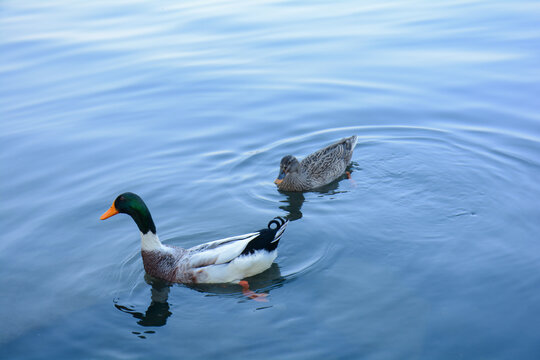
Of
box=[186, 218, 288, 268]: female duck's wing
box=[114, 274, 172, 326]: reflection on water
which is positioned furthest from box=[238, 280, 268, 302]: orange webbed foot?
box=[114, 274, 172, 326]: reflection on water

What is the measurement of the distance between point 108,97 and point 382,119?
227 inches

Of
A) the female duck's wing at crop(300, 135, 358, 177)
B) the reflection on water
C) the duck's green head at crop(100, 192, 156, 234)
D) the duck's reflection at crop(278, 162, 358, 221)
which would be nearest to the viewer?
the reflection on water

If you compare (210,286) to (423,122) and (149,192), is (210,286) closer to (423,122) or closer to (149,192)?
(149,192)

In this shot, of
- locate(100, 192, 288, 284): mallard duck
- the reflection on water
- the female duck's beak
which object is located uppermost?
the female duck's beak

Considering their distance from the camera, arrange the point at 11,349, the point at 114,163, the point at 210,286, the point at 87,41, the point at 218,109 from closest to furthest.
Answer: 1. the point at 11,349
2. the point at 210,286
3. the point at 114,163
4. the point at 218,109
5. the point at 87,41

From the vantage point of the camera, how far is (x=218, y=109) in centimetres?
1219

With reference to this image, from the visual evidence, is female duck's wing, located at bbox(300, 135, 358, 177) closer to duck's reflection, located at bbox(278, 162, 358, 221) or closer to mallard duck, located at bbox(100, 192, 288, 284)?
duck's reflection, located at bbox(278, 162, 358, 221)

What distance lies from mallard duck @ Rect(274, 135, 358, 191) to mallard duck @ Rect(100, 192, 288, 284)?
227 centimetres

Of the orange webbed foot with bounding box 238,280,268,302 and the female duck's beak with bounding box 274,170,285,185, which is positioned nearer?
the orange webbed foot with bounding box 238,280,268,302

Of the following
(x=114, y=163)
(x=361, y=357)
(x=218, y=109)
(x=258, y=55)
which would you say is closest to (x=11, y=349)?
(x=361, y=357)

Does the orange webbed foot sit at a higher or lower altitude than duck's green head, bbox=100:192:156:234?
lower

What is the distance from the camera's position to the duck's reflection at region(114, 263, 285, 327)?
253 inches

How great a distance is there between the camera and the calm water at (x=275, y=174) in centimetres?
611

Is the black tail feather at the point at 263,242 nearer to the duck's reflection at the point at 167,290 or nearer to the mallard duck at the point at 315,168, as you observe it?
the duck's reflection at the point at 167,290
